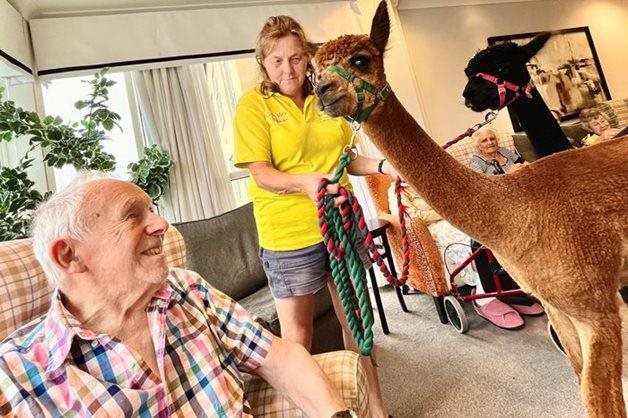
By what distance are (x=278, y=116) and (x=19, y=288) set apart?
0.73 meters

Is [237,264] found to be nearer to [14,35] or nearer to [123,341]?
[123,341]

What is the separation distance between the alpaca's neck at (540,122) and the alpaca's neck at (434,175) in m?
0.43

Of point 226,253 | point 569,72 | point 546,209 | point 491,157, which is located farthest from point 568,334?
point 569,72

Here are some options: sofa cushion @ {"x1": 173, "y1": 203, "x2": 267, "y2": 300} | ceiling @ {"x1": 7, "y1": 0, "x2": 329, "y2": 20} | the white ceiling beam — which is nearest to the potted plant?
sofa cushion @ {"x1": 173, "y1": 203, "x2": 267, "y2": 300}

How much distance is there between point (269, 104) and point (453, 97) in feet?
12.0

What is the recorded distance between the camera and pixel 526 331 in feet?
6.63

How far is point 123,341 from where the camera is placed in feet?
2.33

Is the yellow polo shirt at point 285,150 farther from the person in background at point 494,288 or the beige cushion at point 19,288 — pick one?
the person in background at point 494,288

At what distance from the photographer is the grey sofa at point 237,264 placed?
1.87 meters

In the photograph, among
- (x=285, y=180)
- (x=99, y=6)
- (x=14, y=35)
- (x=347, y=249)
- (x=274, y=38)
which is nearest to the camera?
(x=347, y=249)

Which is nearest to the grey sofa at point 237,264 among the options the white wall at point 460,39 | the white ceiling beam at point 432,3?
the white wall at point 460,39

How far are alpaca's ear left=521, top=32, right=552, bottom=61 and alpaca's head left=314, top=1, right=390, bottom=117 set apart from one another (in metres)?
0.53

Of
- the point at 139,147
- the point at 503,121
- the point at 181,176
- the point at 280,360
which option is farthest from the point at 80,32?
the point at 503,121

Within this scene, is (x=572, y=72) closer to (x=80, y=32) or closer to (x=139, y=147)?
(x=139, y=147)
